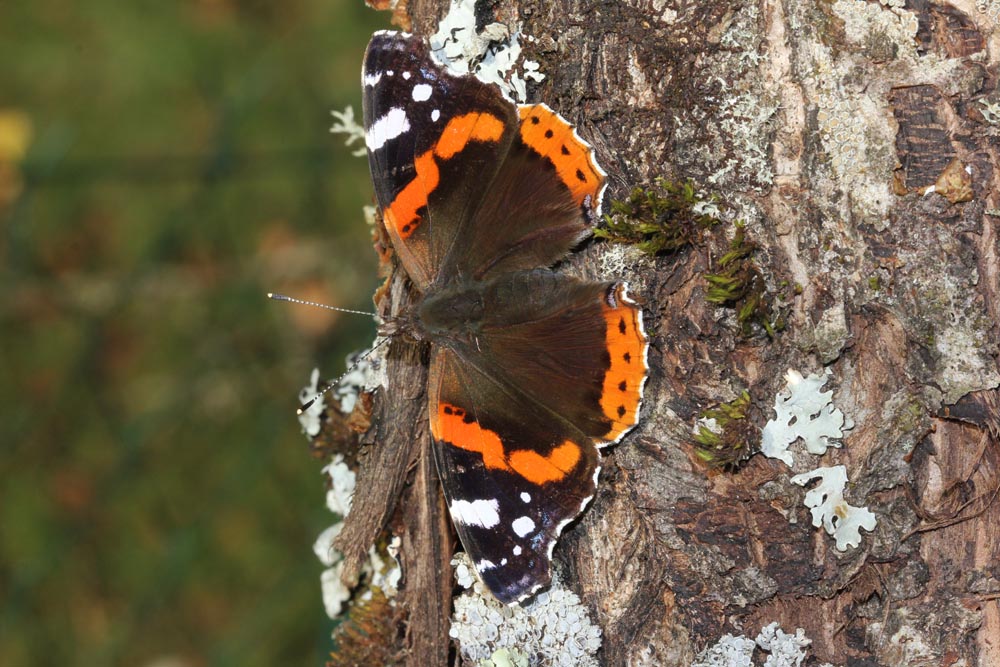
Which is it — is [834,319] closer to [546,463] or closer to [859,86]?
[859,86]

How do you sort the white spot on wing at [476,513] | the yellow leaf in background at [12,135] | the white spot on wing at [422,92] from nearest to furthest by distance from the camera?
the white spot on wing at [476,513]
the white spot on wing at [422,92]
the yellow leaf in background at [12,135]

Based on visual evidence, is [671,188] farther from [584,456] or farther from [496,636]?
[496,636]

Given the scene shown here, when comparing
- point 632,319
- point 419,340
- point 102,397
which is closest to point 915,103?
point 632,319

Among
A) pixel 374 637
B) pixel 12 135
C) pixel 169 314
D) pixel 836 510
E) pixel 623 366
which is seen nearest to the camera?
pixel 836 510

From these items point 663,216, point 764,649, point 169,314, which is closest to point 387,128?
point 663,216

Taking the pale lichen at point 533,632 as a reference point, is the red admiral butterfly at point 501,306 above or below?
above

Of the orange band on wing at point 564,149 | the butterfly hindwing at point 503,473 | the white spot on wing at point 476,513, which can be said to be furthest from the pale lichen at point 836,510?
the orange band on wing at point 564,149

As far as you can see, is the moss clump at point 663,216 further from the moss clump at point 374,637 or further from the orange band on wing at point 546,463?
the moss clump at point 374,637
